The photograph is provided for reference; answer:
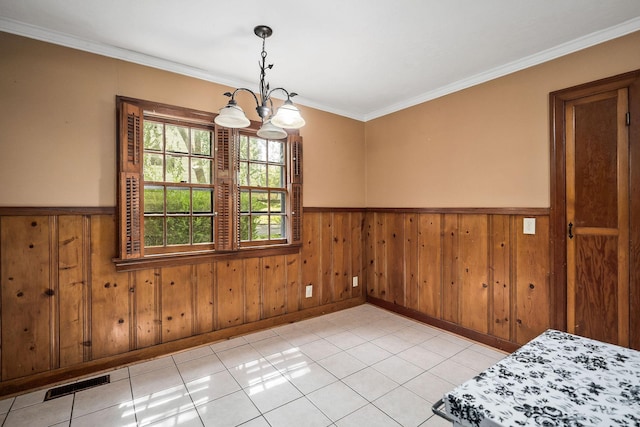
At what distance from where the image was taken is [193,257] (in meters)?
2.84

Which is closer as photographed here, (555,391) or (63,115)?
(555,391)

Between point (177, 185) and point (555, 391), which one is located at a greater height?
point (177, 185)

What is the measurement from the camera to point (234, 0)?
1.92 meters

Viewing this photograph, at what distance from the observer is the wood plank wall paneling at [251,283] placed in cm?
224

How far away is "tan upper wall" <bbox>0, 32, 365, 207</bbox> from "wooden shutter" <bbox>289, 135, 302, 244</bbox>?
3.64 ft

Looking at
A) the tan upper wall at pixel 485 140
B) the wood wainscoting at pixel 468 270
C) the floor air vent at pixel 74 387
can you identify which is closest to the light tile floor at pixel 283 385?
the floor air vent at pixel 74 387

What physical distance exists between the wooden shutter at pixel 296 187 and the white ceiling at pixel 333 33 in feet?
2.34

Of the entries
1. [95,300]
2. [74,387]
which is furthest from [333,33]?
[74,387]

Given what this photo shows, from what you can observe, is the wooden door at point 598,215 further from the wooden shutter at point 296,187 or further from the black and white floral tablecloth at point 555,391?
the wooden shutter at point 296,187

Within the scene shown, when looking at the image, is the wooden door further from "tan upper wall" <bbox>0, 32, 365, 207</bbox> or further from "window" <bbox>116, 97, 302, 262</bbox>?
"tan upper wall" <bbox>0, 32, 365, 207</bbox>

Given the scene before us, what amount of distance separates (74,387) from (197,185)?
181cm

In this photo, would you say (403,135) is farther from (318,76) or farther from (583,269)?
(583,269)

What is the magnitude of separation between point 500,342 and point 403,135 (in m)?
2.46

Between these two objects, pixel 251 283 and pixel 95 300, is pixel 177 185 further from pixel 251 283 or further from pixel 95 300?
pixel 251 283
